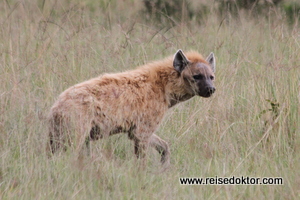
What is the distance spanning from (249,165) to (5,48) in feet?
13.0

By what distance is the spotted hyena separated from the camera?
4984 millimetres

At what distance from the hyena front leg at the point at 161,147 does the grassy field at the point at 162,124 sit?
0.08 metres

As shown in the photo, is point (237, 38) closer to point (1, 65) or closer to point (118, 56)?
point (118, 56)

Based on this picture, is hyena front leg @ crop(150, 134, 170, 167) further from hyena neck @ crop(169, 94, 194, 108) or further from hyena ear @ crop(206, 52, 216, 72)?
hyena ear @ crop(206, 52, 216, 72)

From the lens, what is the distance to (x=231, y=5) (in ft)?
36.3

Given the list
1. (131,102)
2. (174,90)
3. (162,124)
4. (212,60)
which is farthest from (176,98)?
(131,102)

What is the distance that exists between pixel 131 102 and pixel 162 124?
83 cm

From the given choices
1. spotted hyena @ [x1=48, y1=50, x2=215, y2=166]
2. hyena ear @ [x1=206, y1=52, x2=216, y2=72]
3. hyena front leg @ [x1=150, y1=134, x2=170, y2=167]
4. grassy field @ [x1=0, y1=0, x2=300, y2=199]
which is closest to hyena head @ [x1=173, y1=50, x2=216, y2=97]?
spotted hyena @ [x1=48, y1=50, x2=215, y2=166]

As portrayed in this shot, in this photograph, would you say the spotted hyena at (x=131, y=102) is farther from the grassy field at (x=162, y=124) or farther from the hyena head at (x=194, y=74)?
the grassy field at (x=162, y=124)

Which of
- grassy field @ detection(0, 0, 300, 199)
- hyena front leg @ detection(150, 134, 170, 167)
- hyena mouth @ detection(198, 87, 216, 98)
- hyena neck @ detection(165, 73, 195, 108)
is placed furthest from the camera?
hyena neck @ detection(165, 73, 195, 108)

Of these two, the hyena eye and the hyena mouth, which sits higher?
the hyena eye

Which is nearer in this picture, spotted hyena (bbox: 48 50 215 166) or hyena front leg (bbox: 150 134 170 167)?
spotted hyena (bbox: 48 50 215 166)

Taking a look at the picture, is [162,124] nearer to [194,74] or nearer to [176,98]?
[176,98]

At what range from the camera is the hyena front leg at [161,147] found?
5503 millimetres
